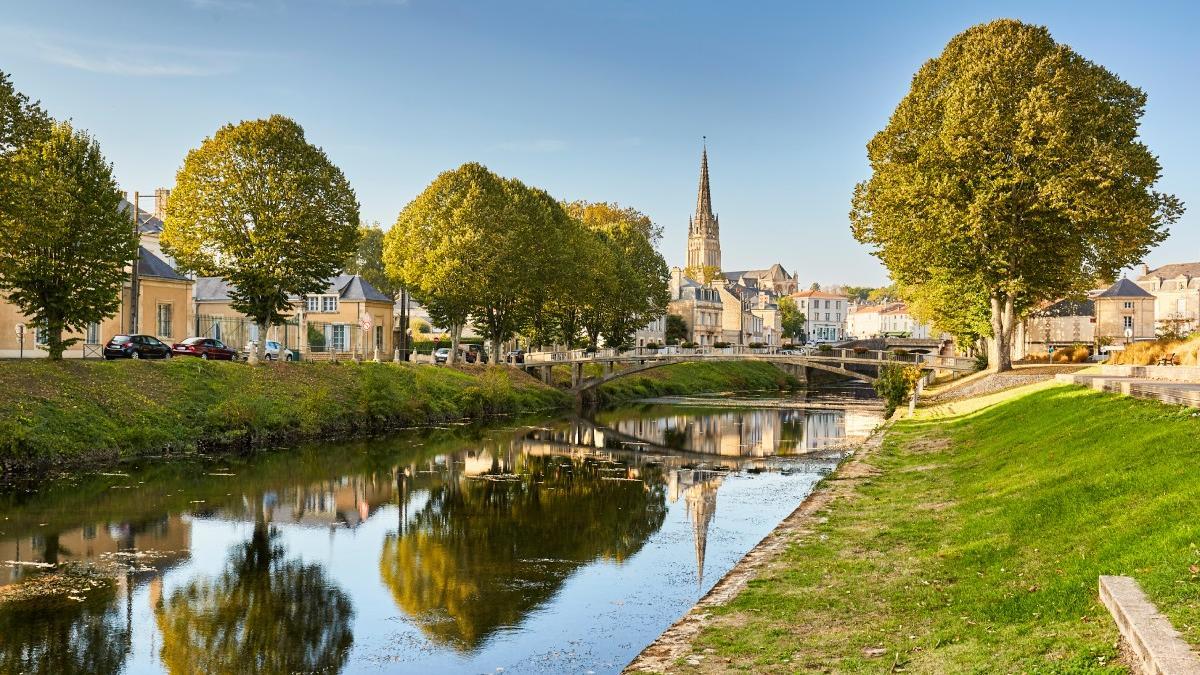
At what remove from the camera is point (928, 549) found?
16422 millimetres

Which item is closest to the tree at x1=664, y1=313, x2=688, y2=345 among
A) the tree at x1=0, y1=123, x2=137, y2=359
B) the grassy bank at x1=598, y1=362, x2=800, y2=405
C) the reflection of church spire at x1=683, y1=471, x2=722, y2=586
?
the grassy bank at x1=598, y1=362, x2=800, y2=405

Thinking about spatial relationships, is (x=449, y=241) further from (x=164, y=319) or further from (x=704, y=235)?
(x=704, y=235)

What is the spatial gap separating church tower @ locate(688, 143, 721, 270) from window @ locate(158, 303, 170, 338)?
438 feet

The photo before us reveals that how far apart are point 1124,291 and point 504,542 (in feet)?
331

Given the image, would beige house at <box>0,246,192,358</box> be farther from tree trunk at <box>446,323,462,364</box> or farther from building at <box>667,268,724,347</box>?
building at <box>667,268,724,347</box>

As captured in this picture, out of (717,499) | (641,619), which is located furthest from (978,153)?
(641,619)

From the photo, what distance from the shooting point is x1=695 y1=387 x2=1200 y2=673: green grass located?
33.2ft

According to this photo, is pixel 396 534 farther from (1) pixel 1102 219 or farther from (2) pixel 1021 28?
(2) pixel 1021 28

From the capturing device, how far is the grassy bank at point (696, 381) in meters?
79.8

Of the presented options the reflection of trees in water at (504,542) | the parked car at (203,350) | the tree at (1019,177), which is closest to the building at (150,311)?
the parked car at (203,350)

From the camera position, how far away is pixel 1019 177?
42781 millimetres

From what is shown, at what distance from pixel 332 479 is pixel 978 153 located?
101ft

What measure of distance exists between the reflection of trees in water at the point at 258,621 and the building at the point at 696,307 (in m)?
A: 111

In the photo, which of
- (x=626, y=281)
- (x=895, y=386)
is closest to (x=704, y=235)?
(x=626, y=281)
